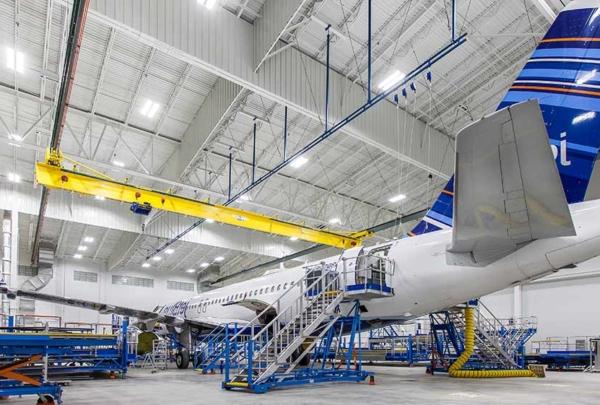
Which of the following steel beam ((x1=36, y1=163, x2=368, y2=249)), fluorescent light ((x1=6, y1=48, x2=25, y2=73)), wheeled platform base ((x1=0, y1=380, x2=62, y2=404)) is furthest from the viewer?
steel beam ((x1=36, y1=163, x2=368, y2=249))

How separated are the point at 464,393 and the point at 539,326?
21237 mm

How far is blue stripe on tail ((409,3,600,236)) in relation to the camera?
8.45 metres

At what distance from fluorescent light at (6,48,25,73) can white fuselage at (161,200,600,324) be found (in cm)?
1251

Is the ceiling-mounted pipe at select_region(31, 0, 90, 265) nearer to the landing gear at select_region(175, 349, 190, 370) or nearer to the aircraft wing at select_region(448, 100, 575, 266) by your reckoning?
the aircraft wing at select_region(448, 100, 575, 266)

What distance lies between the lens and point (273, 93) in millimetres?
15648

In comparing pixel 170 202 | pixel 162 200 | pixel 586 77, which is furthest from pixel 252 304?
pixel 586 77

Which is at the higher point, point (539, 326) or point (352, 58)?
point (352, 58)

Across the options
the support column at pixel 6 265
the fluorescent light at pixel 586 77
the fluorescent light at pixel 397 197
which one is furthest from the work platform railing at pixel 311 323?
the support column at pixel 6 265

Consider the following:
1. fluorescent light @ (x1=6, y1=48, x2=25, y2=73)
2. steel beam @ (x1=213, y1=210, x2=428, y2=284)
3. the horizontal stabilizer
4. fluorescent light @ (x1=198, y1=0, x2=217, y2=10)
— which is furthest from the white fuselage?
fluorescent light @ (x1=6, y1=48, x2=25, y2=73)

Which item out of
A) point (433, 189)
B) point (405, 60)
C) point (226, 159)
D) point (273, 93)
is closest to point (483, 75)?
point (405, 60)

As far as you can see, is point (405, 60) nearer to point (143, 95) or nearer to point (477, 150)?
point (143, 95)

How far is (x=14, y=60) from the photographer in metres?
16.5

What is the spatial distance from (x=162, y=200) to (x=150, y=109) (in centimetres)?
383

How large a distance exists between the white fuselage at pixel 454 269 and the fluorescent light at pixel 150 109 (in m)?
9.58
